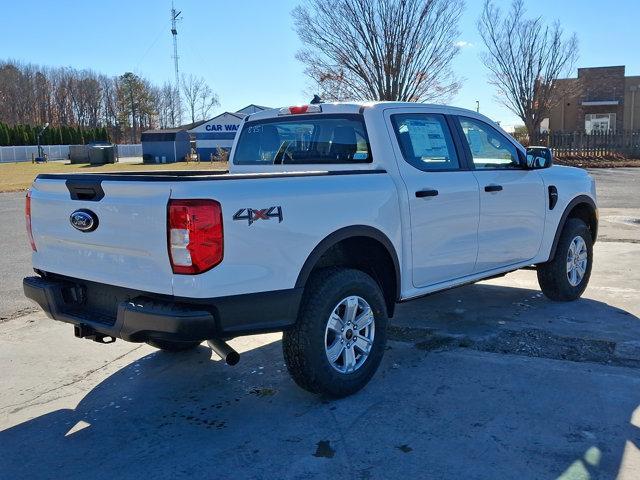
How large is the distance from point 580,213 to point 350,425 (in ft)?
13.3

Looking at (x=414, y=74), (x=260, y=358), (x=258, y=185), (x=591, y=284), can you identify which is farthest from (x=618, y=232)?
(x=414, y=74)

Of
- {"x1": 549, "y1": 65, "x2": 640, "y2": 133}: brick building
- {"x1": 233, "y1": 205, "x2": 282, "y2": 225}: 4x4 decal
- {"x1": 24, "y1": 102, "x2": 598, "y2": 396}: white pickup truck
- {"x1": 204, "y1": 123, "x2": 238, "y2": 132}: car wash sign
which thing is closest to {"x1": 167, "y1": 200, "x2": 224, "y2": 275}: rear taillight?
{"x1": 24, "y1": 102, "x2": 598, "y2": 396}: white pickup truck

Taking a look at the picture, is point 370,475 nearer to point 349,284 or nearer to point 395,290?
point 349,284

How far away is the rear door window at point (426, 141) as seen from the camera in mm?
4566

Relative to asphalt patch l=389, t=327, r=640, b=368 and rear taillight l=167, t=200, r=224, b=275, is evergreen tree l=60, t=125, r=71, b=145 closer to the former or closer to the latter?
asphalt patch l=389, t=327, r=640, b=368

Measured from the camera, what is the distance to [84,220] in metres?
3.62

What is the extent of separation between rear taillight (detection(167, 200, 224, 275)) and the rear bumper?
0.20 metres

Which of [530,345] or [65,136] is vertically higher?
[65,136]

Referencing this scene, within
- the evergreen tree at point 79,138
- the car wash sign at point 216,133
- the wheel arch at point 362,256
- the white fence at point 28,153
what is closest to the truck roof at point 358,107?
the wheel arch at point 362,256

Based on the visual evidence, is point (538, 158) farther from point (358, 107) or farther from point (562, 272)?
point (358, 107)

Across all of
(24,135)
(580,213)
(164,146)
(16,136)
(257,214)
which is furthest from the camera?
(24,135)

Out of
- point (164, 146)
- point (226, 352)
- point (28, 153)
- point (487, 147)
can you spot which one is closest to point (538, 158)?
point (487, 147)

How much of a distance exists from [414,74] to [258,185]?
2244 centimetres

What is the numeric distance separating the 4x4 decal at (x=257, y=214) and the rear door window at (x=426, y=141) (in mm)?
1421
